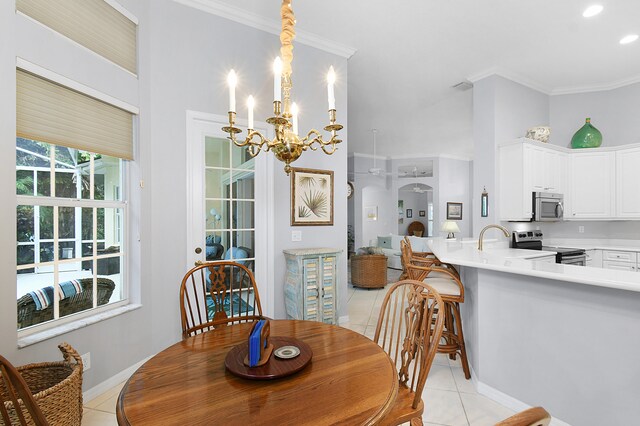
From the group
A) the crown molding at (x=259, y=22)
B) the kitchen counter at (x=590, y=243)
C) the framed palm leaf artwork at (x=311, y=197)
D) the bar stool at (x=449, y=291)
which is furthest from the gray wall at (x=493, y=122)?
the framed palm leaf artwork at (x=311, y=197)

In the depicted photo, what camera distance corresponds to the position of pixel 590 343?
1708 mm

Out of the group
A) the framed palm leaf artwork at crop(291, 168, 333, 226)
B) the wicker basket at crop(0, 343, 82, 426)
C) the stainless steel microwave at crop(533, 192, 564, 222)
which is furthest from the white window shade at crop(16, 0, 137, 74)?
the stainless steel microwave at crop(533, 192, 564, 222)

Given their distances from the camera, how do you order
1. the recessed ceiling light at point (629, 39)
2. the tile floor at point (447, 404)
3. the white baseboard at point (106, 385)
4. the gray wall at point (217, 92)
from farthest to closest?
1. the recessed ceiling light at point (629, 39)
2. the gray wall at point (217, 92)
3. the white baseboard at point (106, 385)
4. the tile floor at point (447, 404)

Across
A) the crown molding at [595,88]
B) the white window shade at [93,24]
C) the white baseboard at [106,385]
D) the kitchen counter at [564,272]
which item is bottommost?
the white baseboard at [106,385]

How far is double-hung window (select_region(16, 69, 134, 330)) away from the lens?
1.86m

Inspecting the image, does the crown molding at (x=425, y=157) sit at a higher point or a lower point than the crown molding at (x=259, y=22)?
lower

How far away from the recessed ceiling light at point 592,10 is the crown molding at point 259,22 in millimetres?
2224

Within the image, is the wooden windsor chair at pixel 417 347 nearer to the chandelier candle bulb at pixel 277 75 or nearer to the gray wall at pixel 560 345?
the gray wall at pixel 560 345

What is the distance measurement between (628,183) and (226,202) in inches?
198

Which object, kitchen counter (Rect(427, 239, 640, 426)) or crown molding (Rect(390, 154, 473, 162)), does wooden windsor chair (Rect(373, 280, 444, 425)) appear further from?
crown molding (Rect(390, 154, 473, 162))

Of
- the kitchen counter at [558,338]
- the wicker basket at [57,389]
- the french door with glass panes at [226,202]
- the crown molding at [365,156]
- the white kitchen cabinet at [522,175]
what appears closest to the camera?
the wicker basket at [57,389]

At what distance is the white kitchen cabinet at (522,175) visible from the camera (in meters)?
3.61

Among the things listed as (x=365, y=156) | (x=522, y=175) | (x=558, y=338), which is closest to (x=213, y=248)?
(x=558, y=338)

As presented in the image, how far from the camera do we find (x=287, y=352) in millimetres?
1239
